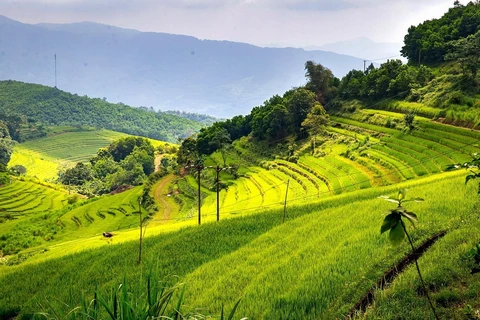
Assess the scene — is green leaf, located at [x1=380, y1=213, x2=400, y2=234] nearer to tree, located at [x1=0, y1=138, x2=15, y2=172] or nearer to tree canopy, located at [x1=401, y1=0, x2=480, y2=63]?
tree canopy, located at [x1=401, y1=0, x2=480, y2=63]

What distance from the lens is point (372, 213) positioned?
13602 millimetres

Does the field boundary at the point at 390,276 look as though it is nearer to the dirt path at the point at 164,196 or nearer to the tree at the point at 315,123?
the tree at the point at 315,123

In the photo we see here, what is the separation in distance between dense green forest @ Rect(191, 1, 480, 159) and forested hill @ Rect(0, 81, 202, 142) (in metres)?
119

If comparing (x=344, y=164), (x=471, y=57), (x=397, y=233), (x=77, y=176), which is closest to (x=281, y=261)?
(x=397, y=233)

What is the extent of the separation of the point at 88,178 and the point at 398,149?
6870 cm

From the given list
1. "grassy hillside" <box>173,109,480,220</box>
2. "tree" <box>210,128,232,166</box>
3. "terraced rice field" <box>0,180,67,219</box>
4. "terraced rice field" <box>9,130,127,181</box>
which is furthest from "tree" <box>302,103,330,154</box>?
"terraced rice field" <box>9,130,127,181</box>

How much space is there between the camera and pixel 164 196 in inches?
1874

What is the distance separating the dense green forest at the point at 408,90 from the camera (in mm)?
35500

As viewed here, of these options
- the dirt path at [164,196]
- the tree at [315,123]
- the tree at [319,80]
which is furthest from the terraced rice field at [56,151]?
the tree at [315,123]

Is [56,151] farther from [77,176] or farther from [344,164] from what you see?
[344,164]

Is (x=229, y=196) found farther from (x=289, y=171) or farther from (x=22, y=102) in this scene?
(x=22, y=102)

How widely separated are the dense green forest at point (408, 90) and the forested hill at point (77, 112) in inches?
4704

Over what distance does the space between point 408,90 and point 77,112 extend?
157 metres

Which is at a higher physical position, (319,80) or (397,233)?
(319,80)
